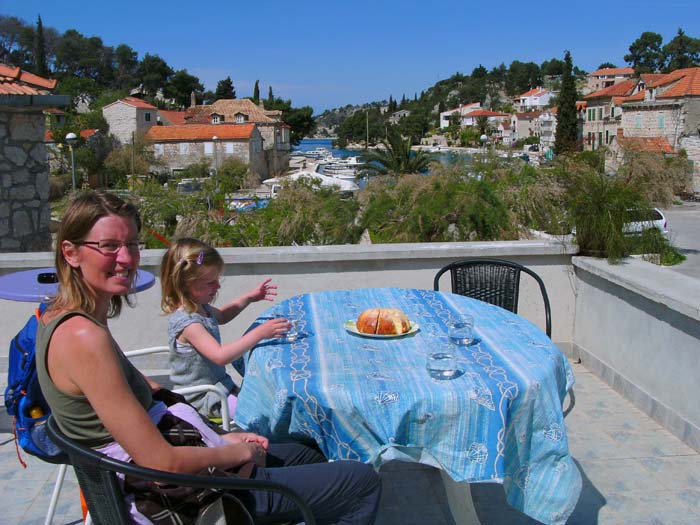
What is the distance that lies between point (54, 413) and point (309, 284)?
3.12 m

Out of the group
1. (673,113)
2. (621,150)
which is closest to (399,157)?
(621,150)

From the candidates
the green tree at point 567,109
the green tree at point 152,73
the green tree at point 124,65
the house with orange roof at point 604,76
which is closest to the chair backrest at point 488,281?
the green tree at point 567,109

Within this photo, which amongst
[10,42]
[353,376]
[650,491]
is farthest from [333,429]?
[10,42]

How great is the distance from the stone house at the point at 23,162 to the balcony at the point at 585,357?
285cm

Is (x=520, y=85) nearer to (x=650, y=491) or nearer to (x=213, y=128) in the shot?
(x=213, y=128)

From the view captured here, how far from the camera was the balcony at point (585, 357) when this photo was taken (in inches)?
118

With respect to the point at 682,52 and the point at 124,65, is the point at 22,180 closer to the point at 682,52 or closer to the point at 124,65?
the point at 124,65

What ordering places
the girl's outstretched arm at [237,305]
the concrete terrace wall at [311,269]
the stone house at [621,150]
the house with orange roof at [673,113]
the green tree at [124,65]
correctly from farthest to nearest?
the green tree at [124,65] → the house with orange roof at [673,113] → the stone house at [621,150] → the concrete terrace wall at [311,269] → the girl's outstretched arm at [237,305]

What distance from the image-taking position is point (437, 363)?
88.7 inches

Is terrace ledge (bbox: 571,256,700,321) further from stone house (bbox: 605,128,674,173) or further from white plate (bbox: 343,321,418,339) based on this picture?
white plate (bbox: 343,321,418,339)

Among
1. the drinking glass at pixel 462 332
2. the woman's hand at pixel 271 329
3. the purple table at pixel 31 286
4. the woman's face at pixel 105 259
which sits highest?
the woman's face at pixel 105 259

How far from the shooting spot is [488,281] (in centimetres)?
414

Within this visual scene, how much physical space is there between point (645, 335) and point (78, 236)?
3419 mm

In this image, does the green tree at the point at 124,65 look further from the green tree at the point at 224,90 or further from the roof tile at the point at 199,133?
the roof tile at the point at 199,133
